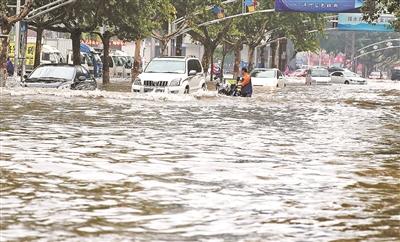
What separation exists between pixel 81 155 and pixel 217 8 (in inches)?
1790

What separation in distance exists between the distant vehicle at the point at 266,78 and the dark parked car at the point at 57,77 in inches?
720

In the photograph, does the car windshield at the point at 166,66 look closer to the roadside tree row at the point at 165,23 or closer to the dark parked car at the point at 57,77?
the dark parked car at the point at 57,77

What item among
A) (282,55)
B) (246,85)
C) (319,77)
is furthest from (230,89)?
(282,55)

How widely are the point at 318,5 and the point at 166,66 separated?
94.0ft

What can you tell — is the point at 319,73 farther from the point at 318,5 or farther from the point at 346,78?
the point at 318,5

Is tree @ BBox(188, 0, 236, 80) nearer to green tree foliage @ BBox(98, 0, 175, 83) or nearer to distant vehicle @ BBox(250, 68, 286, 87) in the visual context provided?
green tree foliage @ BBox(98, 0, 175, 83)

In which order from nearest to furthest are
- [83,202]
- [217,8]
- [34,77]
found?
[83,202], [34,77], [217,8]

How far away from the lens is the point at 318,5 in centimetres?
6050

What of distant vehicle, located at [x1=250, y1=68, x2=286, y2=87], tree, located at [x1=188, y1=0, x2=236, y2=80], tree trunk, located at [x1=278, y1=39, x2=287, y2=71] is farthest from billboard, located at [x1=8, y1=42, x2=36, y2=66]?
tree trunk, located at [x1=278, y1=39, x2=287, y2=71]

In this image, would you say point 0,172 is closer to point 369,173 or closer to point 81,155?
point 81,155

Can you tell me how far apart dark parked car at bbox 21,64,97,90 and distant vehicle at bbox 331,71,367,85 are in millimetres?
42368

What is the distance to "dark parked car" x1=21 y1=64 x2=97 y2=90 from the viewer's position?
3212 centimetres

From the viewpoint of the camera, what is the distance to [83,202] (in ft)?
28.5

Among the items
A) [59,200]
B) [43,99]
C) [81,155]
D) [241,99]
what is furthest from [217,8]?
[59,200]
